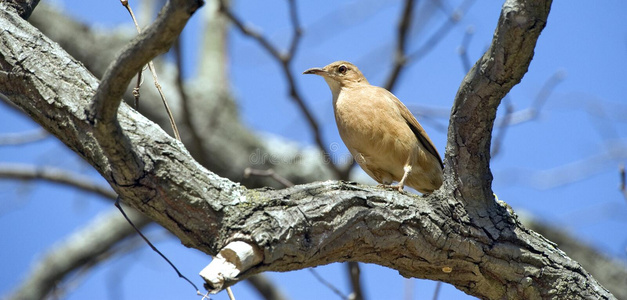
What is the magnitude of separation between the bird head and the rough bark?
2487 mm

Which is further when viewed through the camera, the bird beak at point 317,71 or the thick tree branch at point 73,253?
the thick tree branch at point 73,253

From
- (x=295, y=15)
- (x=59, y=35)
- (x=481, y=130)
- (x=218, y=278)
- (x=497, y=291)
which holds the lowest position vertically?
(x=218, y=278)

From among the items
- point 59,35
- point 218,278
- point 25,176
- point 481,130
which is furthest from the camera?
point 59,35

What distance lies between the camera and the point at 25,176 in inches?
301

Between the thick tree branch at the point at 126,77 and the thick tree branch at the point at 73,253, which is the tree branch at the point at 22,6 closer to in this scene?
the thick tree branch at the point at 126,77

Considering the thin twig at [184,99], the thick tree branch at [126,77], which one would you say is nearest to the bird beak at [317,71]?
the thin twig at [184,99]

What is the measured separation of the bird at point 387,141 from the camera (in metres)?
4.75

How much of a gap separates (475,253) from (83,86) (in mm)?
2286

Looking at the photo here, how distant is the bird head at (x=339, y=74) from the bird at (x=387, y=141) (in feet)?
1.97

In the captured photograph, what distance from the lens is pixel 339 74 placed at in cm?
595

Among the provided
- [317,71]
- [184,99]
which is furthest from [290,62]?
[184,99]

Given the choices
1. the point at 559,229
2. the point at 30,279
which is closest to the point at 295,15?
the point at 559,229

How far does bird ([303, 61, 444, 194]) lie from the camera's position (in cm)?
475

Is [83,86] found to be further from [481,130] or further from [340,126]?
[340,126]
